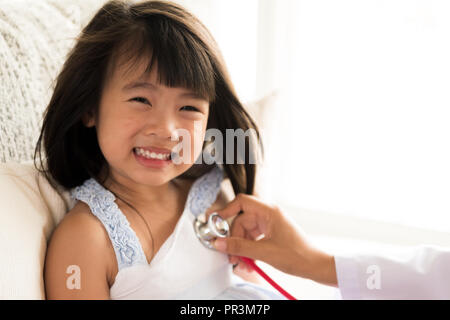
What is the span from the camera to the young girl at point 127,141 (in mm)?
823

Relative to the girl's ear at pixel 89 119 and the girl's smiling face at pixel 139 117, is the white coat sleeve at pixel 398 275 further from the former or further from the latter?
the girl's ear at pixel 89 119

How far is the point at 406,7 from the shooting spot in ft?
4.80

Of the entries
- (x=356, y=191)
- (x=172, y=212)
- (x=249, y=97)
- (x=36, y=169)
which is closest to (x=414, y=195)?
(x=356, y=191)

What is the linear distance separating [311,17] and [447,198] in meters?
0.77

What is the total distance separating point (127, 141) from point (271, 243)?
0.39 meters

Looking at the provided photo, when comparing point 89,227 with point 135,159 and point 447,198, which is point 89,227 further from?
point 447,198

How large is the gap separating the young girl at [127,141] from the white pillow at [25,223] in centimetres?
3

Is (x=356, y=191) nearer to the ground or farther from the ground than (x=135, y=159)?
nearer to the ground

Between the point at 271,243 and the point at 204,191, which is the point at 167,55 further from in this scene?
the point at 271,243

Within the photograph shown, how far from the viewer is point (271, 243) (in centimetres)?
102

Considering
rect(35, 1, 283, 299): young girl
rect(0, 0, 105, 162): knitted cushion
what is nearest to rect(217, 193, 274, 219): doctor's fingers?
rect(35, 1, 283, 299): young girl

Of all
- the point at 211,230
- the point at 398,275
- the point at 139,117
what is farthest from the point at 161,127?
the point at 398,275

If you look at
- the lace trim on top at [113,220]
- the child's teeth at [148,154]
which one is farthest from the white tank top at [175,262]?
the child's teeth at [148,154]
